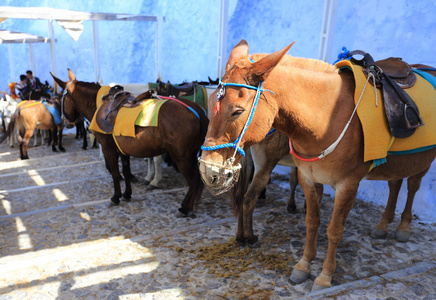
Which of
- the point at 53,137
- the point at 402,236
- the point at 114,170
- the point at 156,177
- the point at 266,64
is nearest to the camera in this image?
the point at 266,64

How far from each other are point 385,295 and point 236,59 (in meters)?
2.13

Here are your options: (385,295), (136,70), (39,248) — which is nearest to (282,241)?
(385,295)

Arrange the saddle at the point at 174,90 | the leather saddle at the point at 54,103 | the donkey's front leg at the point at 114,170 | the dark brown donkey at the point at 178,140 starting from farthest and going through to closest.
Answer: the leather saddle at the point at 54,103 → the saddle at the point at 174,90 → the donkey's front leg at the point at 114,170 → the dark brown donkey at the point at 178,140

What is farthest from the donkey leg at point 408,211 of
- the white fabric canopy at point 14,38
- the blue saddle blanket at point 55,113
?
the white fabric canopy at point 14,38

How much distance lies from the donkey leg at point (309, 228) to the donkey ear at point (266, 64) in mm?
1242

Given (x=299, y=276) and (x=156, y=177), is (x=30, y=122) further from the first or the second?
(x=299, y=276)

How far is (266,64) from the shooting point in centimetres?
181

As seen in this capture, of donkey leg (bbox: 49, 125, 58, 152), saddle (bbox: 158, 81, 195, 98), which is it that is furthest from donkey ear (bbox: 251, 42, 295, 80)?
donkey leg (bbox: 49, 125, 58, 152)

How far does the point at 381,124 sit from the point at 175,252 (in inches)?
99.3

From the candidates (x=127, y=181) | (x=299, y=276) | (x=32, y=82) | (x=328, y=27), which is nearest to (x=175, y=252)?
(x=299, y=276)

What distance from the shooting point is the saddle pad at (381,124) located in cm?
222

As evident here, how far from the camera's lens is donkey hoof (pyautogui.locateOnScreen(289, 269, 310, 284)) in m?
2.88

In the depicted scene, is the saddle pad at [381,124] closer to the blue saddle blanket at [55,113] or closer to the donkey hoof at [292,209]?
the donkey hoof at [292,209]

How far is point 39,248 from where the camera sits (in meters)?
3.68
